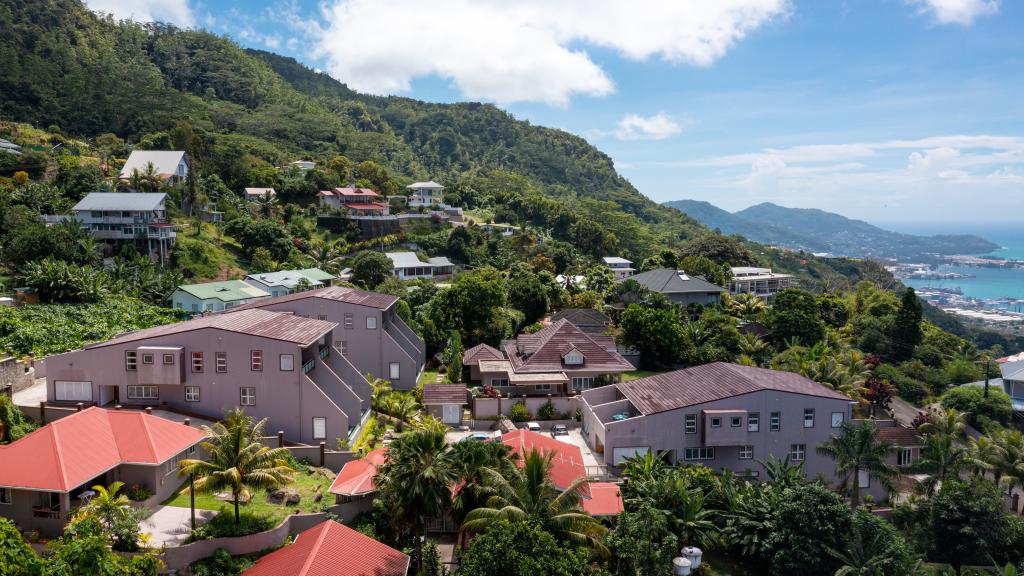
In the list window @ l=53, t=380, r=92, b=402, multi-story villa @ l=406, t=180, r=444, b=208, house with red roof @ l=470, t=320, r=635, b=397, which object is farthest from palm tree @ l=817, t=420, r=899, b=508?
multi-story villa @ l=406, t=180, r=444, b=208

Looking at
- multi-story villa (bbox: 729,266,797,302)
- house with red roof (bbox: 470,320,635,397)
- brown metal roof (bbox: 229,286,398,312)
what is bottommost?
house with red roof (bbox: 470,320,635,397)

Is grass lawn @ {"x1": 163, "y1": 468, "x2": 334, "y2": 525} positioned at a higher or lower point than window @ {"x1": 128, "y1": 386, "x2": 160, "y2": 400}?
lower

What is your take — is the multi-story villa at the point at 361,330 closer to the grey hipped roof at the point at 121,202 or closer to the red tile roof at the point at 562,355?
the red tile roof at the point at 562,355

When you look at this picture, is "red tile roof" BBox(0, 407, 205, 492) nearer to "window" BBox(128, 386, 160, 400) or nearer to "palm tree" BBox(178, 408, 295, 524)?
"palm tree" BBox(178, 408, 295, 524)

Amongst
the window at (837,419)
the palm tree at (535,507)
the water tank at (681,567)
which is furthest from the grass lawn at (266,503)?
the window at (837,419)

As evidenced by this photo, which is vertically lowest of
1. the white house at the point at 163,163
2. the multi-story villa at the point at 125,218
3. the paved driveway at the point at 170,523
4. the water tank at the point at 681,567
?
the water tank at the point at 681,567

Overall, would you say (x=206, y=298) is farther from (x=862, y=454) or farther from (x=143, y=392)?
(x=862, y=454)
